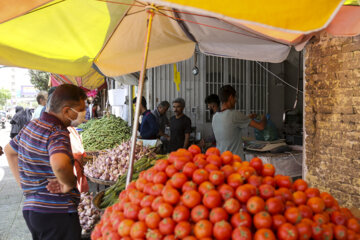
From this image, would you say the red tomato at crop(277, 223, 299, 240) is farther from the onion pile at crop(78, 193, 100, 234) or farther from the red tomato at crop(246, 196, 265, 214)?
the onion pile at crop(78, 193, 100, 234)

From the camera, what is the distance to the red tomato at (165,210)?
1345 mm

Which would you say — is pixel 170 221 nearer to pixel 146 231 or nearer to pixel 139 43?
pixel 146 231

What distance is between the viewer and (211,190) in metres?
1.40

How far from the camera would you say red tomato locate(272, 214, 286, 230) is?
1274 millimetres

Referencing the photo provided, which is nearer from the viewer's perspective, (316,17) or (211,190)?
(211,190)

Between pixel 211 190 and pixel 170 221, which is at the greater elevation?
pixel 211 190

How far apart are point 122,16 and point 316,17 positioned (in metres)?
2.44

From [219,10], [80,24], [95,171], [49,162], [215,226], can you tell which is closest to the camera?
[215,226]

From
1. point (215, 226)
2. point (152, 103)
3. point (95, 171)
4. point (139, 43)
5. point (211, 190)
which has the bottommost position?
point (95, 171)

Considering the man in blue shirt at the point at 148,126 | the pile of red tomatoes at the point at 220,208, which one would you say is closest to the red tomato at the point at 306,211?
the pile of red tomatoes at the point at 220,208

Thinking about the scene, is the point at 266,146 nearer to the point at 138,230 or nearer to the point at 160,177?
the point at 160,177

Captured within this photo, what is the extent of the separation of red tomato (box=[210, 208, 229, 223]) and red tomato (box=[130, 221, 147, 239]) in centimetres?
35

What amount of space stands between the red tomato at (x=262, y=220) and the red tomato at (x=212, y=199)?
0.64 ft

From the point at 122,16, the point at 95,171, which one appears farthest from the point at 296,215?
the point at 95,171
